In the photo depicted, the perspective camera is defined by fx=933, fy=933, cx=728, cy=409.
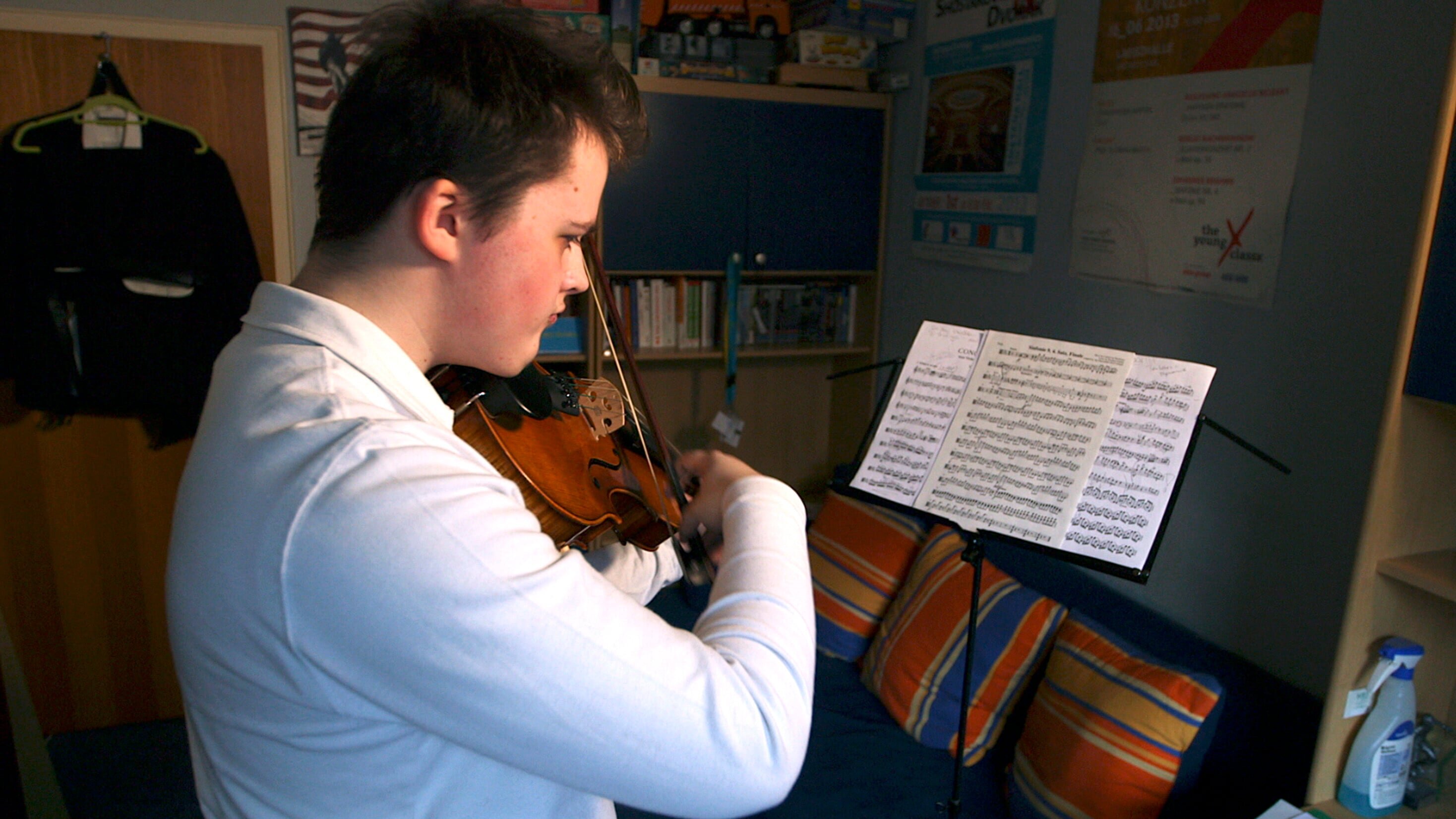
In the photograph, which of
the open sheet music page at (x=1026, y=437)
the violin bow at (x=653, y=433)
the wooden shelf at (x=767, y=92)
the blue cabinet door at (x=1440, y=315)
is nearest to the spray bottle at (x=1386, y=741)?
the blue cabinet door at (x=1440, y=315)

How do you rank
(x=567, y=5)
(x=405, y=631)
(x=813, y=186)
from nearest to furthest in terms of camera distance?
(x=405, y=631) < (x=567, y=5) < (x=813, y=186)

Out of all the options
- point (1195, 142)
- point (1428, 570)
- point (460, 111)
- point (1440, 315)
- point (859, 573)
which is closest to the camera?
point (460, 111)

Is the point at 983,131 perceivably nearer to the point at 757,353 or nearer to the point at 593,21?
the point at 757,353

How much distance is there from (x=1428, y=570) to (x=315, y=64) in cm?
280

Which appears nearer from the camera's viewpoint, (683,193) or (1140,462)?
(1140,462)

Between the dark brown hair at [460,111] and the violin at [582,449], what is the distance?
0.29 metres

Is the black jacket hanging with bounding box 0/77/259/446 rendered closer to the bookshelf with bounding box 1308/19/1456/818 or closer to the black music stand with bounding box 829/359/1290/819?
the black music stand with bounding box 829/359/1290/819

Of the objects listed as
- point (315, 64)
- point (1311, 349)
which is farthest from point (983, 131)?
point (315, 64)

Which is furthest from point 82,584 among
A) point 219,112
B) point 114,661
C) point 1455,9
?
point 1455,9

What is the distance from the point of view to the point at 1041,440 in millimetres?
1360

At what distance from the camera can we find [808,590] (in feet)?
2.35

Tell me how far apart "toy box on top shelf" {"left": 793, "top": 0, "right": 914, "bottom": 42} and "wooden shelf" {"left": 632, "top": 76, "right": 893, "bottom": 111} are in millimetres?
180

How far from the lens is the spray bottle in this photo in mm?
1279

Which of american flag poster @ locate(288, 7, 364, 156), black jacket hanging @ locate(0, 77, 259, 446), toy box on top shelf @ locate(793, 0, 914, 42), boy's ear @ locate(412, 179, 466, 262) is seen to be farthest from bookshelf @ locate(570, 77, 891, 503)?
boy's ear @ locate(412, 179, 466, 262)
